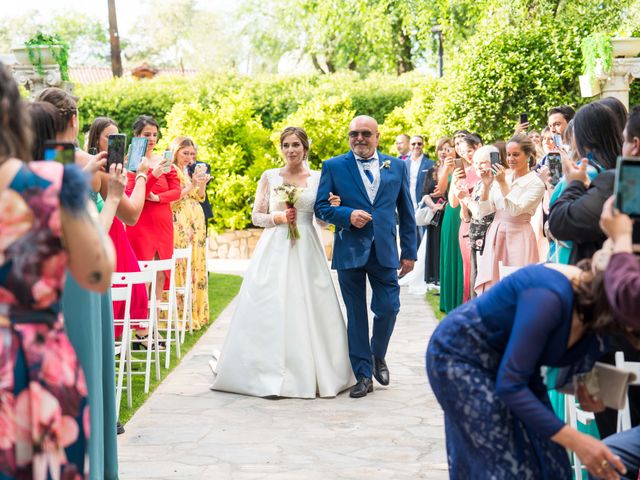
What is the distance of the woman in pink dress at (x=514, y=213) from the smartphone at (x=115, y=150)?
392cm

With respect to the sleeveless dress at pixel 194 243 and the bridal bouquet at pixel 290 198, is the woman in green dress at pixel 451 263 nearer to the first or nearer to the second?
the sleeveless dress at pixel 194 243

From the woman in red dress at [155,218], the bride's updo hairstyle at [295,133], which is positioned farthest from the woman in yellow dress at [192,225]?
the bride's updo hairstyle at [295,133]

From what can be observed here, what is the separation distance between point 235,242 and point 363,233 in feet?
42.9

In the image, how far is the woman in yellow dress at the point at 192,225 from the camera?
11.2m

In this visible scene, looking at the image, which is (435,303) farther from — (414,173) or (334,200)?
(334,200)

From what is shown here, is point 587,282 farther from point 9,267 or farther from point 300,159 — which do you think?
point 300,159

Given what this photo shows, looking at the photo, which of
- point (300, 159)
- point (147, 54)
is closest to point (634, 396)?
point (300, 159)

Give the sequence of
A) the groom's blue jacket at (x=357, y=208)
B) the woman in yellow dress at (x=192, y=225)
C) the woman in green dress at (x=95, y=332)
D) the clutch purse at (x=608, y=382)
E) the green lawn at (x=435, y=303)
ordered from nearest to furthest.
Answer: the clutch purse at (x=608, y=382) → the woman in green dress at (x=95, y=332) → the groom's blue jacket at (x=357, y=208) → the woman in yellow dress at (x=192, y=225) → the green lawn at (x=435, y=303)

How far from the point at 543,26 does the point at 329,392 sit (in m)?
10.3

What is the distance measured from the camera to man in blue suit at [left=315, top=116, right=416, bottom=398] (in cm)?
788

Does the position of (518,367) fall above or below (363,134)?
below

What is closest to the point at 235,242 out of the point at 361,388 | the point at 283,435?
the point at 361,388

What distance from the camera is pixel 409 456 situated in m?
6.21

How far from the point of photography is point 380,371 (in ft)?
27.1
